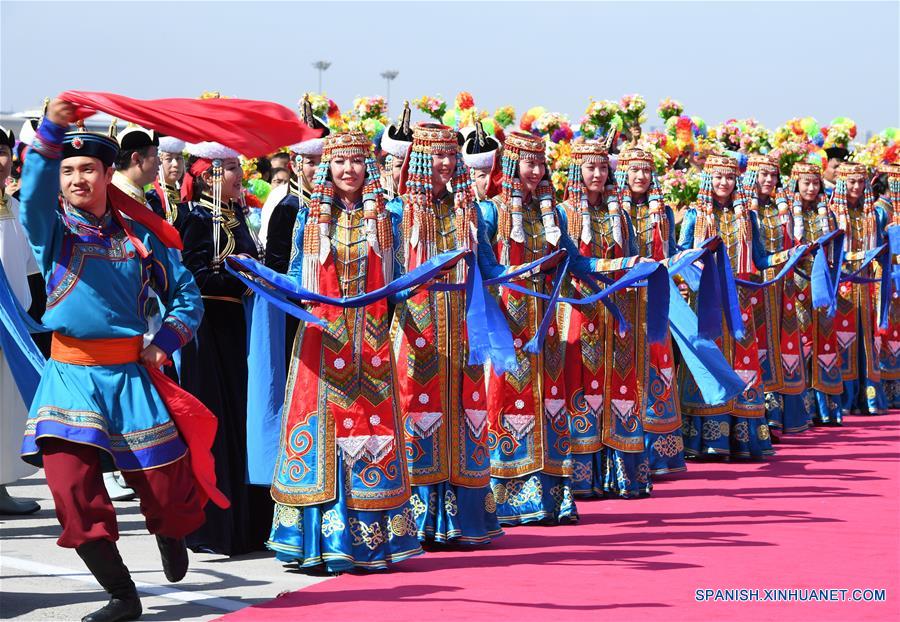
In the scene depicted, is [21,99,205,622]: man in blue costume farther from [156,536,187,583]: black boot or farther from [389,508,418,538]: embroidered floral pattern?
[389,508,418,538]: embroidered floral pattern

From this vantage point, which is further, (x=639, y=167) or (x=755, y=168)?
(x=755, y=168)

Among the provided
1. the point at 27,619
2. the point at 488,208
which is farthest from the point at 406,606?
the point at 488,208

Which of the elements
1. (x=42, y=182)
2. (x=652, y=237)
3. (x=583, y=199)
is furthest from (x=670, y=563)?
(x=42, y=182)

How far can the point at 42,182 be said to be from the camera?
16.0 ft

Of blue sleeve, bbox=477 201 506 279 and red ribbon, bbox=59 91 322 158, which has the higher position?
red ribbon, bbox=59 91 322 158

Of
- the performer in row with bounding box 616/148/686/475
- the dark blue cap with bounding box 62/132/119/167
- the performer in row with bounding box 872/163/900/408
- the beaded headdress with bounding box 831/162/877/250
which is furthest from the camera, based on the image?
the performer in row with bounding box 872/163/900/408

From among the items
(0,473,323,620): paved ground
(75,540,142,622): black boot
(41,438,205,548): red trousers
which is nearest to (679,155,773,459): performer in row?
(0,473,323,620): paved ground

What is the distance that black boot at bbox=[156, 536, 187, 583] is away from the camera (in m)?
5.36

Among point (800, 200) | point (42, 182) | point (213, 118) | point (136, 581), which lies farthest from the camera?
point (800, 200)

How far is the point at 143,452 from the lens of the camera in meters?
5.08

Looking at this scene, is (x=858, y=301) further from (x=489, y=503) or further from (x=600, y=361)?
(x=489, y=503)

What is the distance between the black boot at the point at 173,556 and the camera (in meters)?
5.36

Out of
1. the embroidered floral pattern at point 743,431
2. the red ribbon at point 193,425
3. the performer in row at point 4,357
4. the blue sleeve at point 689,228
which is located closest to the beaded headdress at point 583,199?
the blue sleeve at point 689,228

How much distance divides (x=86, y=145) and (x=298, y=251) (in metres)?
1.33
